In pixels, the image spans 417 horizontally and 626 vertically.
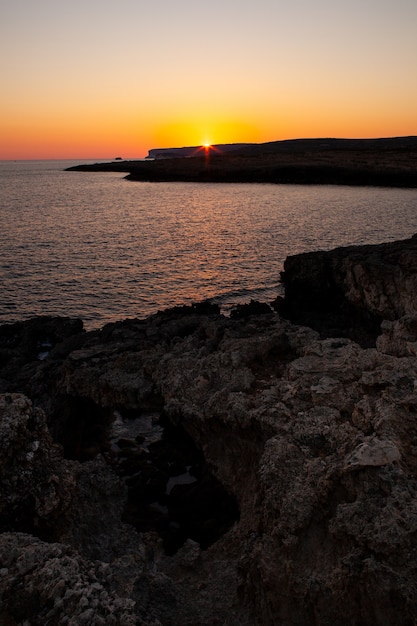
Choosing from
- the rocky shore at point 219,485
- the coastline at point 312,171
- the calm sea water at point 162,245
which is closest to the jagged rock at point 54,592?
the rocky shore at point 219,485

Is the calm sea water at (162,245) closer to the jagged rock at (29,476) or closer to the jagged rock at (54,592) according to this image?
the jagged rock at (29,476)

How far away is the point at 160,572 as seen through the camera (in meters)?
9.16

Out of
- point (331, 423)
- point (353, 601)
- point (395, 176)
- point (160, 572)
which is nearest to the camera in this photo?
point (353, 601)

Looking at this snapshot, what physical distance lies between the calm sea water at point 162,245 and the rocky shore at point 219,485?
1512cm

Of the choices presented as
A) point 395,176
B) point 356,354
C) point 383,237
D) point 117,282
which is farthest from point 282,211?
point 356,354

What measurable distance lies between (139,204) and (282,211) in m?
31.4

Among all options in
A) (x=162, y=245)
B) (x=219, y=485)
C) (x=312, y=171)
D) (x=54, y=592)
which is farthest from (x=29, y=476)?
(x=312, y=171)

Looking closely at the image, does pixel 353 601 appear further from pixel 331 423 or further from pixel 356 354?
pixel 356 354

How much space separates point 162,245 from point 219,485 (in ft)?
138

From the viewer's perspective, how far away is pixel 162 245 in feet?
174

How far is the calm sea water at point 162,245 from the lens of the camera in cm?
3475

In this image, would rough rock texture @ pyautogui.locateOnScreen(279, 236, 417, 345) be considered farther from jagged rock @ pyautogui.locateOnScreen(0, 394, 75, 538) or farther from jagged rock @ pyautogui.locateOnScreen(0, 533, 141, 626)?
jagged rock @ pyautogui.locateOnScreen(0, 533, 141, 626)

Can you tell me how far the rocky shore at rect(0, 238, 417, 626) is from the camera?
7453mm

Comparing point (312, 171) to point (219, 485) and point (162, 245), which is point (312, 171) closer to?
point (162, 245)
